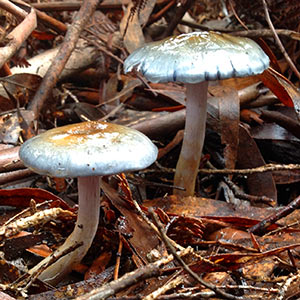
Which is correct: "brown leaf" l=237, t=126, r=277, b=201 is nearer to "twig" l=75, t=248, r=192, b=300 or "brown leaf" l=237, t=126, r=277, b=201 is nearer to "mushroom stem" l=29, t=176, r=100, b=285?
"mushroom stem" l=29, t=176, r=100, b=285

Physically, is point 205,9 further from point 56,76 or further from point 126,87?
point 56,76

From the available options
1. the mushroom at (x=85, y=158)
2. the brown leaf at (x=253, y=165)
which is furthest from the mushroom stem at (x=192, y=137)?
the mushroom at (x=85, y=158)

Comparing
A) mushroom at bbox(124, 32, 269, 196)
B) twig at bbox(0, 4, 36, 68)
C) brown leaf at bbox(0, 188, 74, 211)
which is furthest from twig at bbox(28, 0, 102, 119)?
mushroom at bbox(124, 32, 269, 196)

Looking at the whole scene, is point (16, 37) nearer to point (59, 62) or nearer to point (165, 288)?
point (59, 62)

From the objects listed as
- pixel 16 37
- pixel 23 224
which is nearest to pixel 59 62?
pixel 16 37

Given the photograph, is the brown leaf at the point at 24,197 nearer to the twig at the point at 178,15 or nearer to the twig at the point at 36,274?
the twig at the point at 36,274

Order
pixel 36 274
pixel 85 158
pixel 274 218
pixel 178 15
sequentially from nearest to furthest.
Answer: pixel 85 158 < pixel 36 274 < pixel 274 218 < pixel 178 15
